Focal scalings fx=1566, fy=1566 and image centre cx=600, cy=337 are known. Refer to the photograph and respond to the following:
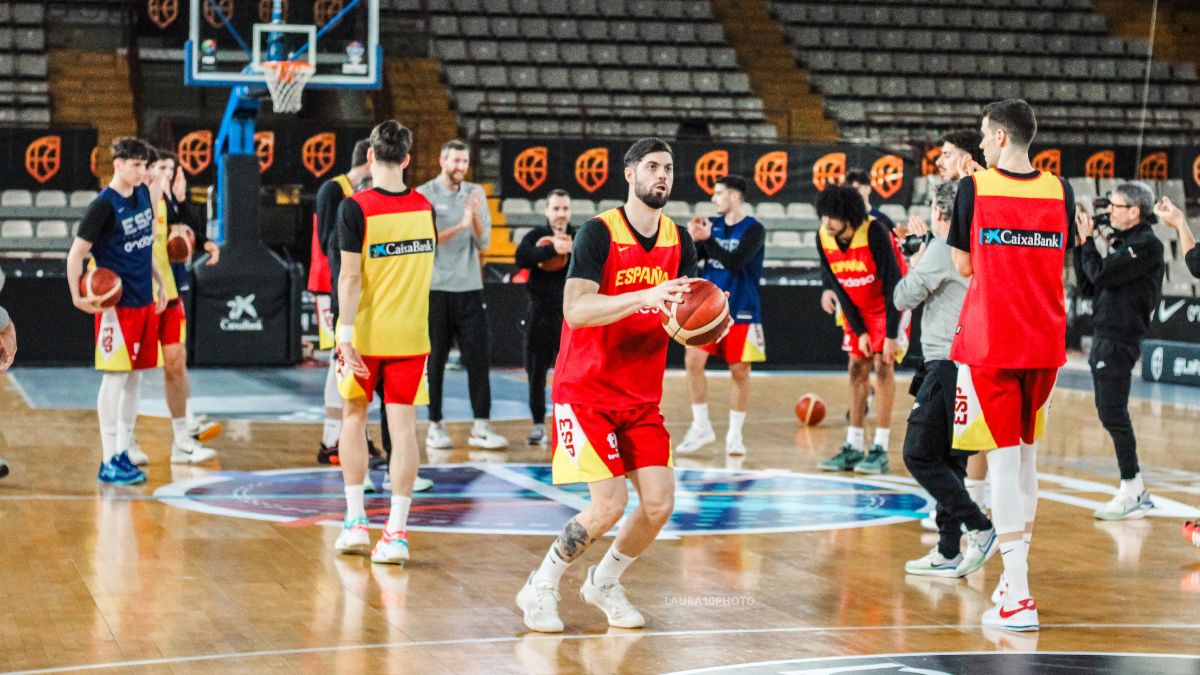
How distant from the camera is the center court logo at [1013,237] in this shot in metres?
5.76

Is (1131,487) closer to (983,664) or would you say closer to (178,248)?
(983,664)

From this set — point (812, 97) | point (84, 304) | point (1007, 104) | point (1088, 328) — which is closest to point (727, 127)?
point (812, 97)

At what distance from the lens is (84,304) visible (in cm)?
868

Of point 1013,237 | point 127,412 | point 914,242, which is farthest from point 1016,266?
point 127,412

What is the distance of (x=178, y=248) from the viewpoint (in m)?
9.79

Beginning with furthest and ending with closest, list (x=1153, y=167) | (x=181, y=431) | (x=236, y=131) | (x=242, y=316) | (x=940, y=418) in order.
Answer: (x=1153, y=167)
(x=236, y=131)
(x=242, y=316)
(x=181, y=431)
(x=940, y=418)

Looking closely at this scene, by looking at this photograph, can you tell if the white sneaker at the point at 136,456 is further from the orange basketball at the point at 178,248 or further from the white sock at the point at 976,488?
the white sock at the point at 976,488

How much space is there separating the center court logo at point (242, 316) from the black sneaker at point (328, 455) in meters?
6.85

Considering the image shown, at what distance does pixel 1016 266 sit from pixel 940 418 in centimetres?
107

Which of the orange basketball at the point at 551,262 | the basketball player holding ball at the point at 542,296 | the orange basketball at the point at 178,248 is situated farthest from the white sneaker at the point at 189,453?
the orange basketball at the point at 551,262

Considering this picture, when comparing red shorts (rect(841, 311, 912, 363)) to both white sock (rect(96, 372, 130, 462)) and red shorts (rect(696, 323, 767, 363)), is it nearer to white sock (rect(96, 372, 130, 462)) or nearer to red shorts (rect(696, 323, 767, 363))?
red shorts (rect(696, 323, 767, 363))

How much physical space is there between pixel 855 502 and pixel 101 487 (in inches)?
166

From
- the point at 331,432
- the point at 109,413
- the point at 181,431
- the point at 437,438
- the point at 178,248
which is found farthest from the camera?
the point at 437,438

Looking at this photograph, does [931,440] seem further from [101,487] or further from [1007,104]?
[101,487]
